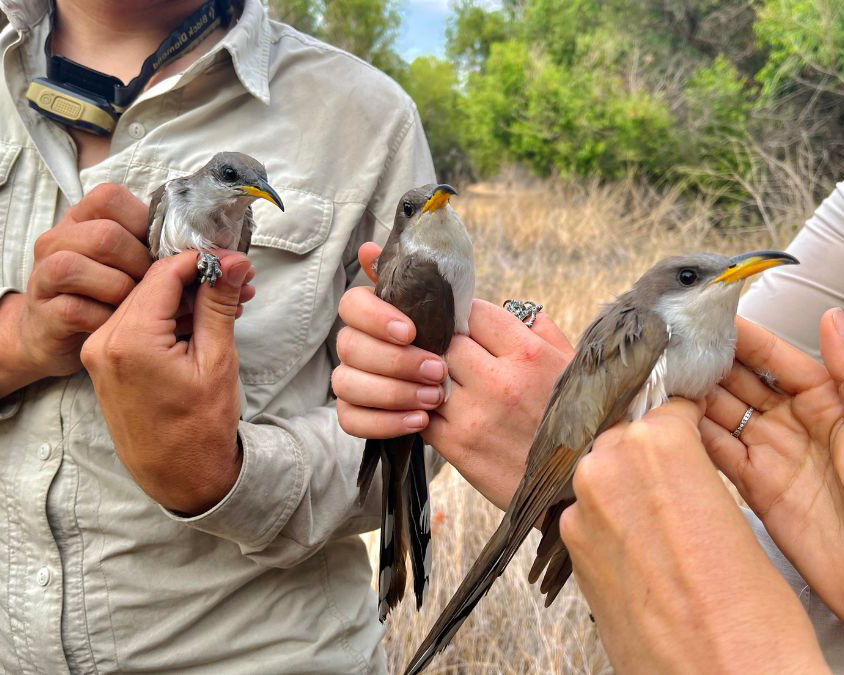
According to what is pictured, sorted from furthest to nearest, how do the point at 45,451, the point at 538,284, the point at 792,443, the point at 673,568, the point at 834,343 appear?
the point at 538,284, the point at 45,451, the point at 792,443, the point at 834,343, the point at 673,568

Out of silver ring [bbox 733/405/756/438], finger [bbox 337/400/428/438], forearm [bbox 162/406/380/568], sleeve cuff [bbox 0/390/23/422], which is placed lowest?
sleeve cuff [bbox 0/390/23/422]

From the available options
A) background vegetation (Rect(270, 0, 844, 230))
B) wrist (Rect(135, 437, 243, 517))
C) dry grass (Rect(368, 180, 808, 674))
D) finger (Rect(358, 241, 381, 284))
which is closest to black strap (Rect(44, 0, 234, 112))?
finger (Rect(358, 241, 381, 284))

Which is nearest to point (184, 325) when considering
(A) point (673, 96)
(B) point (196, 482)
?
(B) point (196, 482)

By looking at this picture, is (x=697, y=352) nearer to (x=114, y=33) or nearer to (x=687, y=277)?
(x=687, y=277)

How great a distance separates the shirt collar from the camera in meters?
1.97

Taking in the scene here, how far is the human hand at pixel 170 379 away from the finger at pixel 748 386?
1.11 meters

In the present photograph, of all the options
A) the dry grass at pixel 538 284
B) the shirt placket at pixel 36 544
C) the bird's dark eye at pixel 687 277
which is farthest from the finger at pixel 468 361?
the dry grass at pixel 538 284

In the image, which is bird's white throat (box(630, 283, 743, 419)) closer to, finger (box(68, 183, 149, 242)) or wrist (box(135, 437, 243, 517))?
wrist (box(135, 437, 243, 517))

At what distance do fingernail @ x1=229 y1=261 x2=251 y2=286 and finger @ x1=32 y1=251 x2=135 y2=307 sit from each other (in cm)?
31

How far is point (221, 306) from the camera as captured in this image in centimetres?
168

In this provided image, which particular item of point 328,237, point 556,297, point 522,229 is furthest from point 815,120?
point 328,237

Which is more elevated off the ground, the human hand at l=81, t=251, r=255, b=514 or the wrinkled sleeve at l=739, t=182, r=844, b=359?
the wrinkled sleeve at l=739, t=182, r=844, b=359

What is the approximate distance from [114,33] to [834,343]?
6.63 feet

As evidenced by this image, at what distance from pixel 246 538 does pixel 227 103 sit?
3.88 ft
